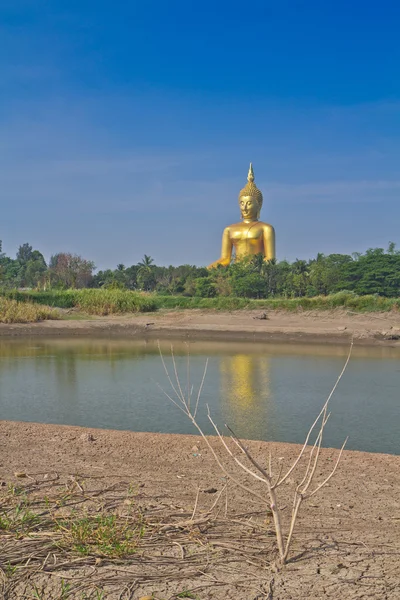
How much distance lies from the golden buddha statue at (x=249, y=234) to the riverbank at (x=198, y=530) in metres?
29.2

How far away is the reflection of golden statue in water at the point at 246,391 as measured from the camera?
7.62 m

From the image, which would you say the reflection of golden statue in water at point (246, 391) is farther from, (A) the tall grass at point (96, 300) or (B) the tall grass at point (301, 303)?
(A) the tall grass at point (96, 300)

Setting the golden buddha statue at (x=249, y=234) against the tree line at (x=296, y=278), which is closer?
the tree line at (x=296, y=278)

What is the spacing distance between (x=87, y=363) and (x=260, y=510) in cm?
1073

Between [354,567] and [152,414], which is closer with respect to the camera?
[354,567]

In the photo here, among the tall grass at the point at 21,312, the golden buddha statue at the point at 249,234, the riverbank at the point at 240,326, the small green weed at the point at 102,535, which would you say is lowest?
the small green weed at the point at 102,535

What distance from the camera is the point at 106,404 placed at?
29.2 feet

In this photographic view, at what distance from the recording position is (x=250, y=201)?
35.8 metres

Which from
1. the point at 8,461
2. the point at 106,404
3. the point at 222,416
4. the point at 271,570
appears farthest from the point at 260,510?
the point at 106,404

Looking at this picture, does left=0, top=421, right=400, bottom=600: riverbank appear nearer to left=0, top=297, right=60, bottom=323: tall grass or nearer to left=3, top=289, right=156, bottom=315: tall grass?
left=0, top=297, right=60, bottom=323: tall grass

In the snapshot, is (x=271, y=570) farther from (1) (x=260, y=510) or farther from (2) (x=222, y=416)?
(2) (x=222, y=416)

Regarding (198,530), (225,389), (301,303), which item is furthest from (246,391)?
(301,303)

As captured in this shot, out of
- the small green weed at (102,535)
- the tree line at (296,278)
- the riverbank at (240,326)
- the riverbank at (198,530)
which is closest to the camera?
the riverbank at (198,530)

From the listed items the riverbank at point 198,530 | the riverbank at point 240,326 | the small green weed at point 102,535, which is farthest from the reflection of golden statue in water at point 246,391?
the riverbank at point 240,326
